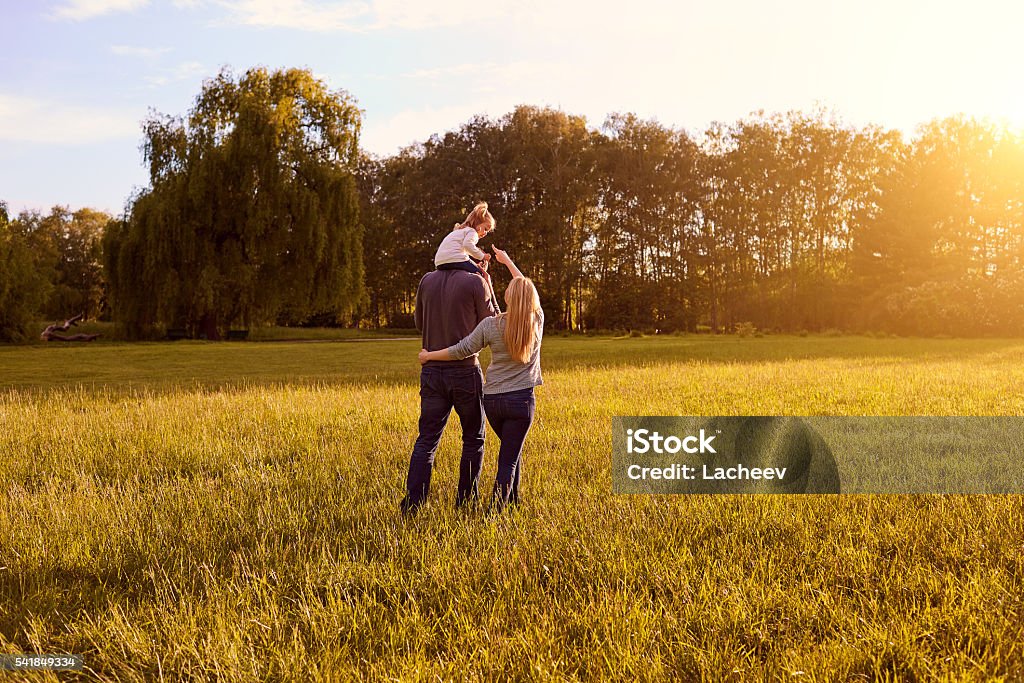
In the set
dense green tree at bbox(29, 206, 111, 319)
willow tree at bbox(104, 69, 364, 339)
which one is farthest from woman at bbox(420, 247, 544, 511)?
dense green tree at bbox(29, 206, 111, 319)

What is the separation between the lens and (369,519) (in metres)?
4.99

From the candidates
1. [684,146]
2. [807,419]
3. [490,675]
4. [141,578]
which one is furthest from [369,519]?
[684,146]

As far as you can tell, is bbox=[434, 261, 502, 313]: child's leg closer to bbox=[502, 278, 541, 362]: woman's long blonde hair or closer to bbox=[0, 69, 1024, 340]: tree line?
bbox=[502, 278, 541, 362]: woman's long blonde hair

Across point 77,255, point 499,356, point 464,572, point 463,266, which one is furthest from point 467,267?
point 77,255

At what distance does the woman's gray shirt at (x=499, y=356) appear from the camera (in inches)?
187

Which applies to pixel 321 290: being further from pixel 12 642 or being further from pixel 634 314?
pixel 12 642

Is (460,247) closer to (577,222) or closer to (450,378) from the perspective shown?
(450,378)

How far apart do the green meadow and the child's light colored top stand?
66.4 inches

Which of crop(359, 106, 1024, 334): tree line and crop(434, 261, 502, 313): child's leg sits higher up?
crop(359, 106, 1024, 334): tree line

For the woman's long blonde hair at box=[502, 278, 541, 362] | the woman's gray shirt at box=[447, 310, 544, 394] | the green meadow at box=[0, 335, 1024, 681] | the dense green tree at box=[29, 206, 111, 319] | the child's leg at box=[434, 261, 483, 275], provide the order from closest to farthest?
the green meadow at box=[0, 335, 1024, 681] → the woman's long blonde hair at box=[502, 278, 541, 362] → the woman's gray shirt at box=[447, 310, 544, 394] → the child's leg at box=[434, 261, 483, 275] → the dense green tree at box=[29, 206, 111, 319]

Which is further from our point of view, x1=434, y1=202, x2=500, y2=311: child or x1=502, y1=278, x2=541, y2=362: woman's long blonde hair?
x1=434, y1=202, x2=500, y2=311: child

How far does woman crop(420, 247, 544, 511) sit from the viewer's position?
4648 millimetres

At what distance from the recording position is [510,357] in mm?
4812

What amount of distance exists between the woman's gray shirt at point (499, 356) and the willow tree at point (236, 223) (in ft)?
93.5
